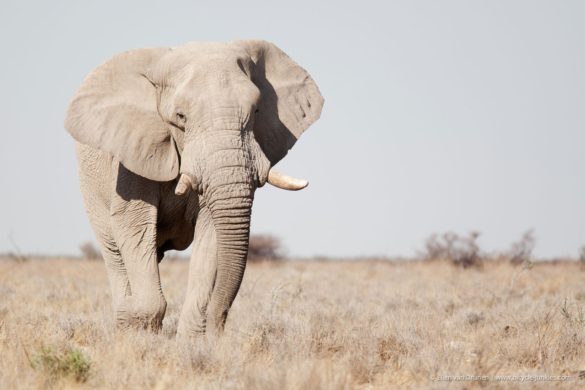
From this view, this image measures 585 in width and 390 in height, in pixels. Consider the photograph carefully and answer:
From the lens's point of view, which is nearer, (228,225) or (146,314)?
(228,225)

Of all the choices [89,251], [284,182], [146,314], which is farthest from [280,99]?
[89,251]

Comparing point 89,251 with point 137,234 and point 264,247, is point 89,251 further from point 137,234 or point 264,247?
point 137,234

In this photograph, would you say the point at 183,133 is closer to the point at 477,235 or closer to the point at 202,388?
the point at 202,388

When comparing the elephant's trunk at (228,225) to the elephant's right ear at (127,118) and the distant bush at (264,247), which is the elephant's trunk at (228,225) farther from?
the distant bush at (264,247)

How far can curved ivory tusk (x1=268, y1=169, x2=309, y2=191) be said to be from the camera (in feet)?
25.1

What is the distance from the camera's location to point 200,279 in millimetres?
8070

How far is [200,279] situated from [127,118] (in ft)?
5.16

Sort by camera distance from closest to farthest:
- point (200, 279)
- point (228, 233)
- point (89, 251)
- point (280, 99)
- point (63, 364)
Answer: point (63, 364), point (228, 233), point (200, 279), point (280, 99), point (89, 251)

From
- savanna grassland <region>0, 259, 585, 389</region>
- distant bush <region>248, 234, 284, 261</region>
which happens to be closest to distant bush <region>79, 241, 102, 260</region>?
distant bush <region>248, 234, 284, 261</region>

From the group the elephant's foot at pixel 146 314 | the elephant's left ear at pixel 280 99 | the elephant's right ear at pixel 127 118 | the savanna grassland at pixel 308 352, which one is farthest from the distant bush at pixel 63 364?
the elephant's left ear at pixel 280 99

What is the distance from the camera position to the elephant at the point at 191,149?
729 centimetres

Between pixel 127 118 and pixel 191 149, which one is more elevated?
pixel 127 118

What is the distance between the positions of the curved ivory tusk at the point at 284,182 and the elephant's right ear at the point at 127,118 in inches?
35.2

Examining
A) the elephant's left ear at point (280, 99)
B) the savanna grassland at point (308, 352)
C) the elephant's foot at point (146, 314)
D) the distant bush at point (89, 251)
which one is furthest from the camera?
the distant bush at point (89, 251)
